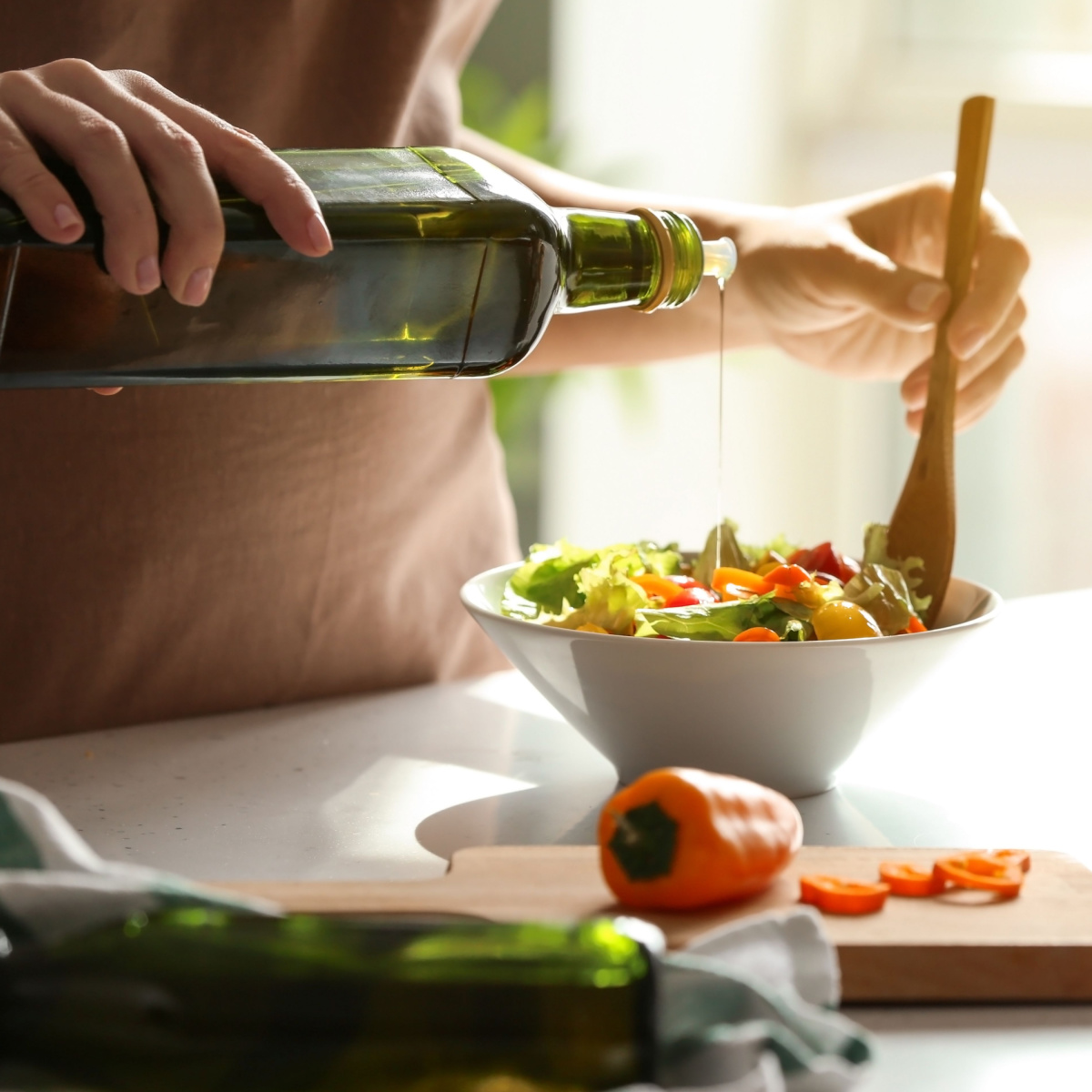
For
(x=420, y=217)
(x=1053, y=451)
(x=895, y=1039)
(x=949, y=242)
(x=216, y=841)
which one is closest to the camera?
(x=895, y=1039)

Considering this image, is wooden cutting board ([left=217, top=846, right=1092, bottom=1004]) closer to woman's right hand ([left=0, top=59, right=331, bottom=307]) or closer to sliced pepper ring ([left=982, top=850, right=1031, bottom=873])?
sliced pepper ring ([left=982, top=850, right=1031, bottom=873])

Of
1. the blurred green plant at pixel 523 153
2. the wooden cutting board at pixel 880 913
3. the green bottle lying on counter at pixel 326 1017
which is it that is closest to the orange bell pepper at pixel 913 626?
the wooden cutting board at pixel 880 913

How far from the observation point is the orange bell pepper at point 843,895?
2.15ft

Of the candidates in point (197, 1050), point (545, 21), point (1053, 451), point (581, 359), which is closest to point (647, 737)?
point (197, 1050)

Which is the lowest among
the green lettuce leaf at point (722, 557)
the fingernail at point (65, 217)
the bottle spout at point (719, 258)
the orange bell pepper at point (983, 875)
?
the orange bell pepper at point (983, 875)

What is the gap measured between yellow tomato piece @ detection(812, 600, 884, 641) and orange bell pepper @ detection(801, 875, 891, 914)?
22 centimetres

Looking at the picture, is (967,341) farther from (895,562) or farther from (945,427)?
(895,562)

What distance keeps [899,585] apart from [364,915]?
494 mm

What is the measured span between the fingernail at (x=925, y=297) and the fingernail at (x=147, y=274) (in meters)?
0.64

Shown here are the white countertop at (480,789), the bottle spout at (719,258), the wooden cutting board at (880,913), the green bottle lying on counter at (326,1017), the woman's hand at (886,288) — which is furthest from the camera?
the woman's hand at (886,288)

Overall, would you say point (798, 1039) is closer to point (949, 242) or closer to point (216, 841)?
point (216, 841)

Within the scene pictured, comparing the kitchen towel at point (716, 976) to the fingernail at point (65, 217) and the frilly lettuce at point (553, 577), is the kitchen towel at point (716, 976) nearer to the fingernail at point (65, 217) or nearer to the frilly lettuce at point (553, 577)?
the fingernail at point (65, 217)

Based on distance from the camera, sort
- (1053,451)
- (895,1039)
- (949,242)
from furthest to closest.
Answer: (1053,451) < (949,242) < (895,1039)

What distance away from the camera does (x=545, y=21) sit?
3436mm
